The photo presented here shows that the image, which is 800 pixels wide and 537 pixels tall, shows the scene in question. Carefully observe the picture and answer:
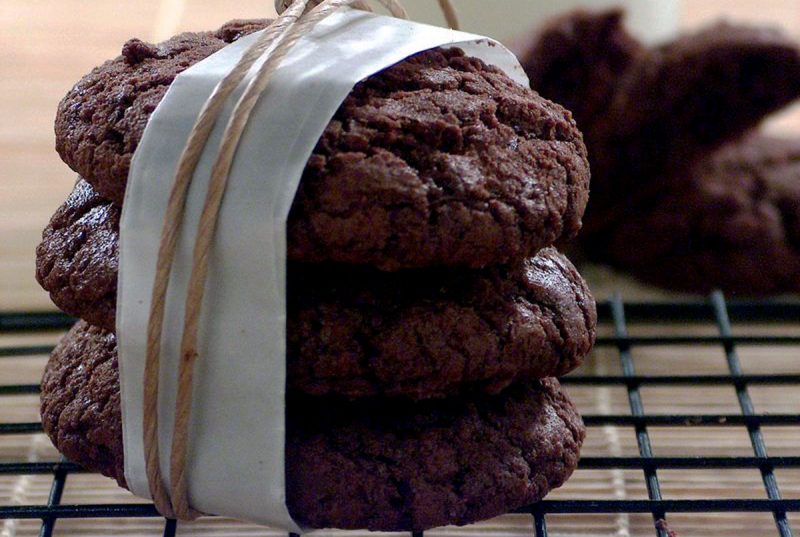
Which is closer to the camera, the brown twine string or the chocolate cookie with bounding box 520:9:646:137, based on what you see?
the brown twine string

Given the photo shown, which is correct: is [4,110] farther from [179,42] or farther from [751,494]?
[751,494]

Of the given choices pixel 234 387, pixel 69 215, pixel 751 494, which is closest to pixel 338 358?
pixel 234 387

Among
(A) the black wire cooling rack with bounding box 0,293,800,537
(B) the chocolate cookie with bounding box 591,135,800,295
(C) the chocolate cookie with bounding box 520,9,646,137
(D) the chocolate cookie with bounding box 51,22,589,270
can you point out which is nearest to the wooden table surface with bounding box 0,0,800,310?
(A) the black wire cooling rack with bounding box 0,293,800,537

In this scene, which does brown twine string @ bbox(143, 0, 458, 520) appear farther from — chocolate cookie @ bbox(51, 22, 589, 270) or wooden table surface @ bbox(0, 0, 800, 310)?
wooden table surface @ bbox(0, 0, 800, 310)

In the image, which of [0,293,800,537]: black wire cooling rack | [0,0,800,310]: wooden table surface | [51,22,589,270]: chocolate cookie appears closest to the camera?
[51,22,589,270]: chocolate cookie

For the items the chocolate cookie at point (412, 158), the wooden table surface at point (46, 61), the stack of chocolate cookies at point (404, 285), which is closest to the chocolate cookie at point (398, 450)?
the stack of chocolate cookies at point (404, 285)

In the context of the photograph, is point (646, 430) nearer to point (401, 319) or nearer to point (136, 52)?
point (401, 319)

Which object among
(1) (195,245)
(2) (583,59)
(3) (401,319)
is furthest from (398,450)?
(2) (583,59)

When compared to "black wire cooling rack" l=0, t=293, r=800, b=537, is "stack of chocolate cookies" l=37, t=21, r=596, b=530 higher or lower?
higher

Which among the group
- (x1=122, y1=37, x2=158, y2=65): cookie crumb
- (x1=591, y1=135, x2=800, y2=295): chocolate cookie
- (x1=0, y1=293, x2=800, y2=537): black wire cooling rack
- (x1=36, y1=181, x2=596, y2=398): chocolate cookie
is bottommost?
(x1=591, y1=135, x2=800, y2=295): chocolate cookie
